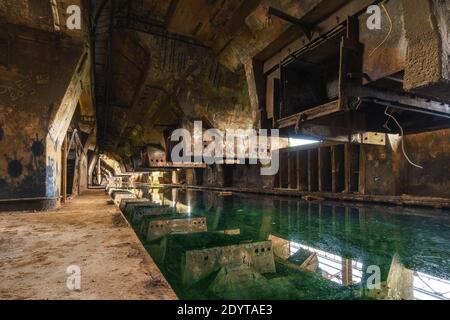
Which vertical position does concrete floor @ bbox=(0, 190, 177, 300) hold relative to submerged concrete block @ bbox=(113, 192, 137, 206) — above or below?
above

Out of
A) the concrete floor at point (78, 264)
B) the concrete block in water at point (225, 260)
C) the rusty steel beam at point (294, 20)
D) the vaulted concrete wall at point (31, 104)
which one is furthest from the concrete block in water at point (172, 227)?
the rusty steel beam at point (294, 20)

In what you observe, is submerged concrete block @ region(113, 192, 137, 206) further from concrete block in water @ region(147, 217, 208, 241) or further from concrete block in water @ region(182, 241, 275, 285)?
concrete block in water @ region(182, 241, 275, 285)

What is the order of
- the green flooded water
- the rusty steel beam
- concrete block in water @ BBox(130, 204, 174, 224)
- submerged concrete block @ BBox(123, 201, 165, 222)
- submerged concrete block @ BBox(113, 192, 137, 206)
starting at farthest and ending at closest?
submerged concrete block @ BBox(113, 192, 137, 206) < submerged concrete block @ BBox(123, 201, 165, 222) < concrete block in water @ BBox(130, 204, 174, 224) < the rusty steel beam < the green flooded water

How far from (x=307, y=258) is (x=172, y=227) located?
2.15 m

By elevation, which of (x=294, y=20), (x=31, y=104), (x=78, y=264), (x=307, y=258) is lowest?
(x=307, y=258)

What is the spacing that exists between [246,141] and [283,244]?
683 centimetres

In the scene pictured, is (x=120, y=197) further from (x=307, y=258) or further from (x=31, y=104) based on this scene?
(x=307, y=258)

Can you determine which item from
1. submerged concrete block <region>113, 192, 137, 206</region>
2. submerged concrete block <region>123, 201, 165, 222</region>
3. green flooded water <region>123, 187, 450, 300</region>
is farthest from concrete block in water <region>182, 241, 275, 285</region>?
submerged concrete block <region>113, 192, 137, 206</region>

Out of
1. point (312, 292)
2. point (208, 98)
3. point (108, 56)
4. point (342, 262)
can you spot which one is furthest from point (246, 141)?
point (312, 292)

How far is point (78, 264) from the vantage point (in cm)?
172

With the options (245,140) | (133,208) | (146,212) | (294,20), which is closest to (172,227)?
(146,212)

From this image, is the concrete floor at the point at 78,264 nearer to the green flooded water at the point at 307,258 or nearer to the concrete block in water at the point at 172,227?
the green flooded water at the point at 307,258

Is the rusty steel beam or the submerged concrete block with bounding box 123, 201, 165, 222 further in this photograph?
the submerged concrete block with bounding box 123, 201, 165, 222

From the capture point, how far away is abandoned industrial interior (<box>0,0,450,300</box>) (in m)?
1.99
